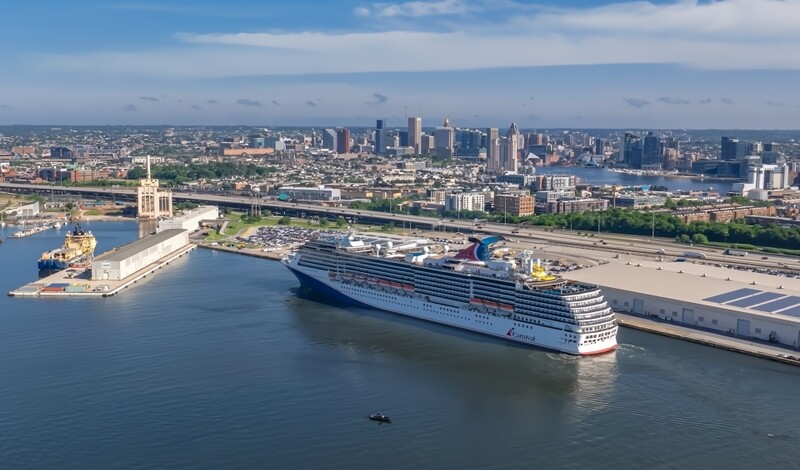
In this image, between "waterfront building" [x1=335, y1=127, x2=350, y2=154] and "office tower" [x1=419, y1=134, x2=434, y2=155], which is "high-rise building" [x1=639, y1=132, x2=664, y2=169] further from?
"waterfront building" [x1=335, y1=127, x2=350, y2=154]

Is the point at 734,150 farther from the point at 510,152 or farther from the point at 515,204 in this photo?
the point at 515,204

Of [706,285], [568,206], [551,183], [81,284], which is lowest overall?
[81,284]

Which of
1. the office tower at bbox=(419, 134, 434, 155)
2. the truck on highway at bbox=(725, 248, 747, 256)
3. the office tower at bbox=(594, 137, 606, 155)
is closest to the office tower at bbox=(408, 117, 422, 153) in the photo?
the office tower at bbox=(419, 134, 434, 155)

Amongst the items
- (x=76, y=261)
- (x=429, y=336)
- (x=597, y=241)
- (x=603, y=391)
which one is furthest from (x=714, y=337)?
(x=76, y=261)

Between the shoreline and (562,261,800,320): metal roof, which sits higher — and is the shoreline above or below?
below

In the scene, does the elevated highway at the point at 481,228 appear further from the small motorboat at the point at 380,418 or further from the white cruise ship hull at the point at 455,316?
the small motorboat at the point at 380,418

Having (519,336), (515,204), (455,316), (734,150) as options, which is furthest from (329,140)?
(519,336)

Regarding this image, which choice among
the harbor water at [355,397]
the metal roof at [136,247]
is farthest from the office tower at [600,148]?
the harbor water at [355,397]
